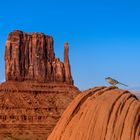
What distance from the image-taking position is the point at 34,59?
158m

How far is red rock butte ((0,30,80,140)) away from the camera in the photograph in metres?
126

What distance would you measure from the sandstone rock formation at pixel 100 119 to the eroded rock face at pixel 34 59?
462ft

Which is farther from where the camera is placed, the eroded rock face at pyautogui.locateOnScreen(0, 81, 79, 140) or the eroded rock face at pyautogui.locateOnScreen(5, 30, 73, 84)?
the eroded rock face at pyautogui.locateOnScreen(5, 30, 73, 84)

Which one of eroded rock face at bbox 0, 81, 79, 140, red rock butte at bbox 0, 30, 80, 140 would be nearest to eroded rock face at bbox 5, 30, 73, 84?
red rock butte at bbox 0, 30, 80, 140

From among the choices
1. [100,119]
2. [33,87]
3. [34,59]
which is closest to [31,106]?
[33,87]

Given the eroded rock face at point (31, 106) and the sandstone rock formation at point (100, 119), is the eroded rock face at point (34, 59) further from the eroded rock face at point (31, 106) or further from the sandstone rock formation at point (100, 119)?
the sandstone rock formation at point (100, 119)

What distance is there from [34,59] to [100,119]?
5841 inches

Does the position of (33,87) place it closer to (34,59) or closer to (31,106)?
(31,106)

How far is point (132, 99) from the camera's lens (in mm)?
11258

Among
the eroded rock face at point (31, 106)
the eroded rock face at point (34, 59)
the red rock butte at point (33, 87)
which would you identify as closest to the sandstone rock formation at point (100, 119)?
the red rock butte at point (33, 87)

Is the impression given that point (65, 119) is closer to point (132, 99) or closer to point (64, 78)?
point (132, 99)

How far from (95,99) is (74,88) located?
138m

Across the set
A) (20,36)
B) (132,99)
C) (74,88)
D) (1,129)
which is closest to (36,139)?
(1,129)

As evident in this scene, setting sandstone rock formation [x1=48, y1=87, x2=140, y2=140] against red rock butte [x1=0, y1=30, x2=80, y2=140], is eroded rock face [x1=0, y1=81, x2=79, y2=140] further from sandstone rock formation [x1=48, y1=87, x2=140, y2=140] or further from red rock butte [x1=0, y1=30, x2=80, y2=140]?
sandstone rock formation [x1=48, y1=87, x2=140, y2=140]
